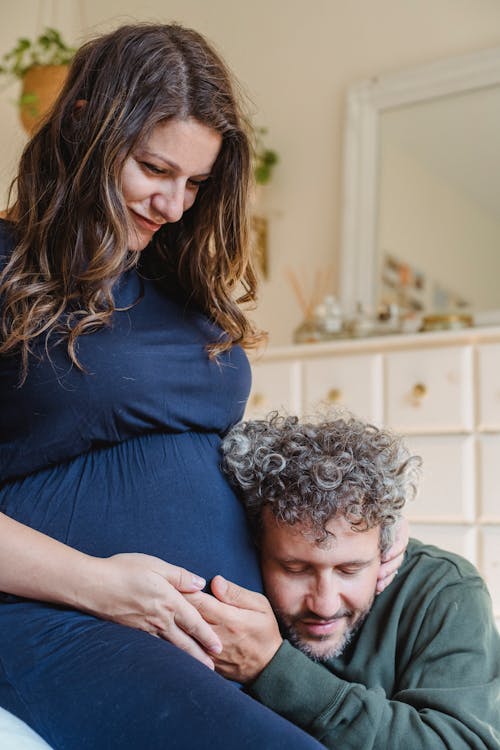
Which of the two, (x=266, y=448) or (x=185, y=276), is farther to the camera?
(x=185, y=276)

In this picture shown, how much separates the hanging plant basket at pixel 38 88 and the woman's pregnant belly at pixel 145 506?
206 cm

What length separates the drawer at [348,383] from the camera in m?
2.37

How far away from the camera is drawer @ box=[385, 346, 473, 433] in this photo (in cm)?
224

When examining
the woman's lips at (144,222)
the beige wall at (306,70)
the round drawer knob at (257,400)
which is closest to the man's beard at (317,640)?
the woman's lips at (144,222)

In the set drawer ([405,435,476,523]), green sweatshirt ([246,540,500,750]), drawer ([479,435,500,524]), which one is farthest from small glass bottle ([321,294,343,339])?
green sweatshirt ([246,540,500,750])

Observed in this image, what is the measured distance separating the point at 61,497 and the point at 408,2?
7.92 ft

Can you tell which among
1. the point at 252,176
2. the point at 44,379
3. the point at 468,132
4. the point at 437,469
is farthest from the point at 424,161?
the point at 44,379

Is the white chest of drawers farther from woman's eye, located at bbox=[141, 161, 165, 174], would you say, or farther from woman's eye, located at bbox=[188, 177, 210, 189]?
woman's eye, located at bbox=[141, 161, 165, 174]

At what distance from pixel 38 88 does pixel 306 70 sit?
2.96 feet

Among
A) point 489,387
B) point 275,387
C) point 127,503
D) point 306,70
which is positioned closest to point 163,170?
point 127,503

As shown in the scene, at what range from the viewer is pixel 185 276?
50.8 inches

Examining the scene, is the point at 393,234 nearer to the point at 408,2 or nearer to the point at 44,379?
the point at 408,2

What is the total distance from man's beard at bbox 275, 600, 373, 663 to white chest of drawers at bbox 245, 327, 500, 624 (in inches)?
38.8

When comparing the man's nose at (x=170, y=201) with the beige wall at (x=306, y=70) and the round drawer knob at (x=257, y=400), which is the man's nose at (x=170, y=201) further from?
the beige wall at (x=306, y=70)
